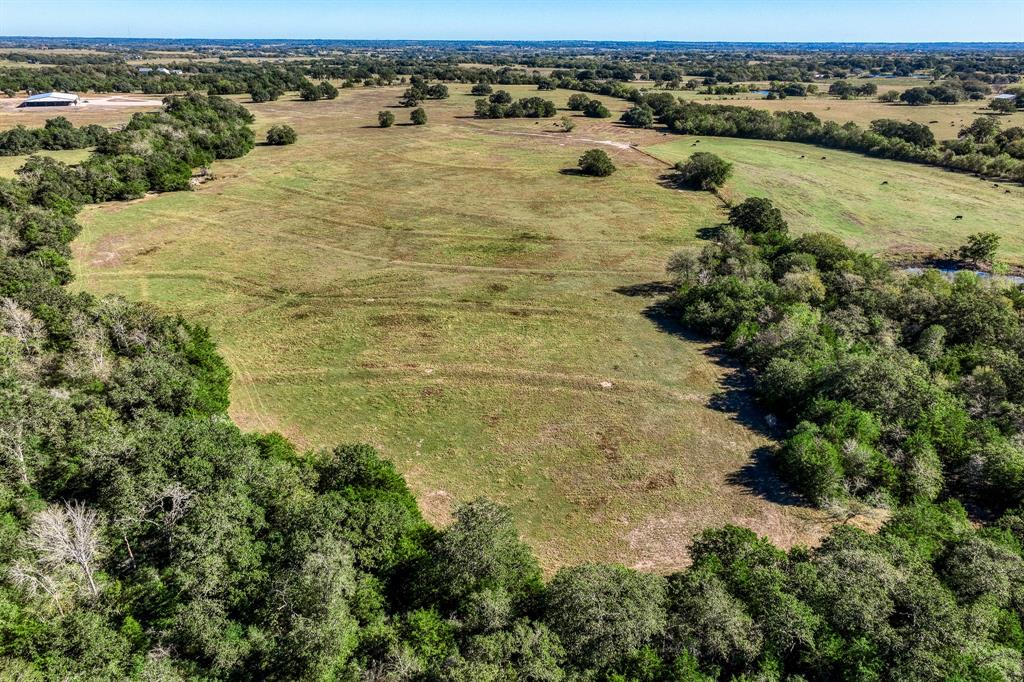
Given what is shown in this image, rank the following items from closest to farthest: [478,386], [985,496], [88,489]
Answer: [88,489] < [985,496] < [478,386]

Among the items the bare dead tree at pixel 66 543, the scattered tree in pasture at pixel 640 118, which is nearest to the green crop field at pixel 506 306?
the bare dead tree at pixel 66 543

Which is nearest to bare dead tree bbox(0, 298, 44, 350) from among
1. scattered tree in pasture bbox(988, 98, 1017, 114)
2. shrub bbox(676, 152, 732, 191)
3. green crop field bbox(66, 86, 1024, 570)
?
green crop field bbox(66, 86, 1024, 570)

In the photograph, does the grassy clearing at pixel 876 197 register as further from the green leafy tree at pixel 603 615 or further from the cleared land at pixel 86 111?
the cleared land at pixel 86 111

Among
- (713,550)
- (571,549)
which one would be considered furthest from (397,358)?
(713,550)

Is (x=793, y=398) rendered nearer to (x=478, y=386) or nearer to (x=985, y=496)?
(x=985, y=496)

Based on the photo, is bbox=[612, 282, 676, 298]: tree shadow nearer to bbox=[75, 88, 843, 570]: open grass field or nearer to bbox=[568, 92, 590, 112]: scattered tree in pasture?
bbox=[75, 88, 843, 570]: open grass field

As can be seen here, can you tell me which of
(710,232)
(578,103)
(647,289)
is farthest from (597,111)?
(647,289)

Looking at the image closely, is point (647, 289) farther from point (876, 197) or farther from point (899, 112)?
point (899, 112)
